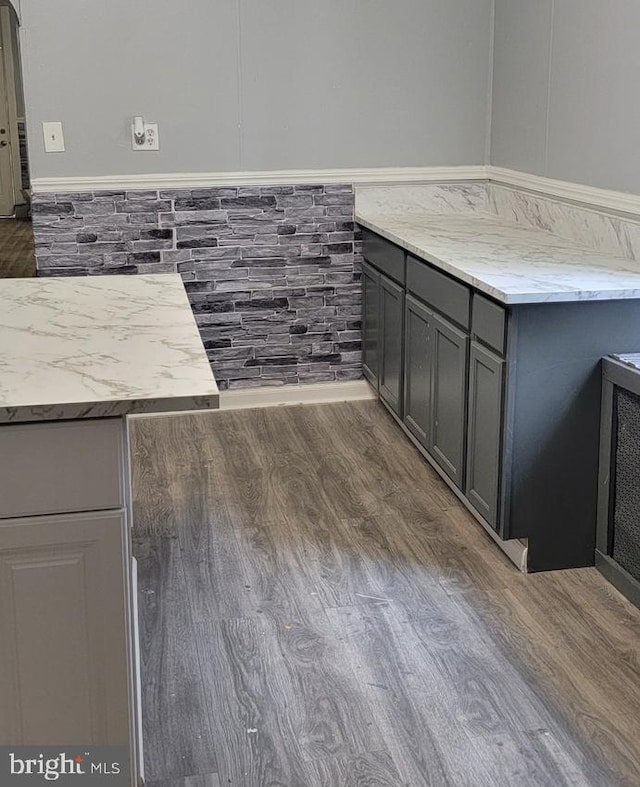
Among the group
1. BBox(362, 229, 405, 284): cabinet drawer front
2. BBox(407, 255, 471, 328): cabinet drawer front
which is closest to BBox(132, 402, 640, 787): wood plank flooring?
BBox(407, 255, 471, 328): cabinet drawer front

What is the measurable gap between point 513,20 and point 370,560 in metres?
2.49

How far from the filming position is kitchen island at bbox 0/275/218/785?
64.8 inches

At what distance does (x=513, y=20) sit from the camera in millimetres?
4109

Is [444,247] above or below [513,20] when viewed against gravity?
below

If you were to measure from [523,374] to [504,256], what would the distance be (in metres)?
0.70

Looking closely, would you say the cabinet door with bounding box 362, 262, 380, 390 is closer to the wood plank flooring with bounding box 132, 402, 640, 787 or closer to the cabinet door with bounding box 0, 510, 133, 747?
the wood plank flooring with bounding box 132, 402, 640, 787

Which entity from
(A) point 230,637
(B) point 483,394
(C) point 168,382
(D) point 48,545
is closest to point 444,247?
(B) point 483,394

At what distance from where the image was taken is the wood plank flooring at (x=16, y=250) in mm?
8055

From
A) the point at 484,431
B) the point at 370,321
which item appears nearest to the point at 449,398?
the point at 484,431

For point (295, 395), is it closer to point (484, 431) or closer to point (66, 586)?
point (484, 431)

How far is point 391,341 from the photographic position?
13.3 ft

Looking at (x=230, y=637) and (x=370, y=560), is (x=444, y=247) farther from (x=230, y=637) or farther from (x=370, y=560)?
(x=230, y=637)

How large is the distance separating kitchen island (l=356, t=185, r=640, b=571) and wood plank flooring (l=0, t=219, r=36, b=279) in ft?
15.5

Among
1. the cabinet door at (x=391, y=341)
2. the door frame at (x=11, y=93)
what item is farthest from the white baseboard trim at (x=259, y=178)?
the door frame at (x=11, y=93)
